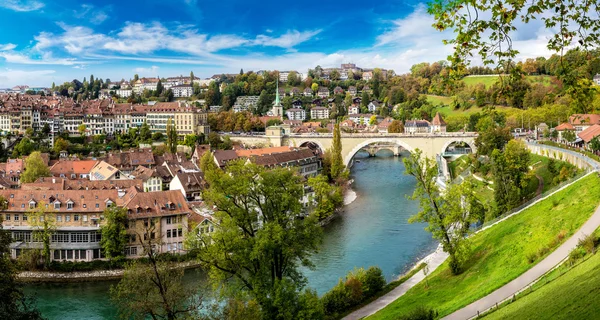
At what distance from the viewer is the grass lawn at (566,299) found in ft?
30.2

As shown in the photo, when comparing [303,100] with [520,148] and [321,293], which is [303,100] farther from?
[321,293]

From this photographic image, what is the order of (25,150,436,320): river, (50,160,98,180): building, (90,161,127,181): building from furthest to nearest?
(50,160,98,180): building → (90,161,127,181): building → (25,150,436,320): river

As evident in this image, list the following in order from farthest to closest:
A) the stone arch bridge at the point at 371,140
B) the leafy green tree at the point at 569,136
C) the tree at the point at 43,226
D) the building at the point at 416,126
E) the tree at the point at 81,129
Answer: the building at the point at 416,126 < the tree at the point at 81,129 < the stone arch bridge at the point at 371,140 < the leafy green tree at the point at 569,136 < the tree at the point at 43,226

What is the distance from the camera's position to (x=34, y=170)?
115ft

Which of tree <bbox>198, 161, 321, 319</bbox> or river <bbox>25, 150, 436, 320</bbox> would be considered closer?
tree <bbox>198, 161, 321, 319</bbox>

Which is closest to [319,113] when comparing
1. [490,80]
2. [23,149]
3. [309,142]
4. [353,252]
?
[490,80]

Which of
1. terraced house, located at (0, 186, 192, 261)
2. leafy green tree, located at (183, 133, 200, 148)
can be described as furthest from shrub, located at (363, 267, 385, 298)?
leafy green tree, located at (183, 133, 200, 148)

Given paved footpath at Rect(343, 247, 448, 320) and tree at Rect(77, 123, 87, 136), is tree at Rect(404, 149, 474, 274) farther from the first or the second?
tree at Rect(77, 123, 87, 136)

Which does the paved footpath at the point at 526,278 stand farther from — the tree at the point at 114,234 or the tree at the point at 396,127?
the tree at the point at 396,127

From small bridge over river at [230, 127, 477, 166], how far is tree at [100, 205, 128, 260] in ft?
95.4

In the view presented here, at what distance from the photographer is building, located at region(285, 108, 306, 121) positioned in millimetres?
92581

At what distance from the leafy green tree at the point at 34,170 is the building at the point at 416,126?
1762 inches

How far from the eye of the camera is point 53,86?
123 meters

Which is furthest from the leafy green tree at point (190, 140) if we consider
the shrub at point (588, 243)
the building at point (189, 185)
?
the shrub at point (588, 243)
